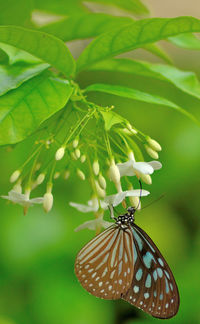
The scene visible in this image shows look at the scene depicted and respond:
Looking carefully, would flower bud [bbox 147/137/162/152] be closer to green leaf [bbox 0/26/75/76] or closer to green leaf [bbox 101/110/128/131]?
green leaf [bbox 101/110/128/131]

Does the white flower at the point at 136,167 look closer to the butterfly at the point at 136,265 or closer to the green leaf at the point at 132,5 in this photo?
the butterfly at the point at 136,265

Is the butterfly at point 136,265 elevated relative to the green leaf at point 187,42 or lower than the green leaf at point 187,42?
lower

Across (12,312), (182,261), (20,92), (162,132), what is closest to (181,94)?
(162,132)

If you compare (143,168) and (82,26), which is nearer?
(143,168)

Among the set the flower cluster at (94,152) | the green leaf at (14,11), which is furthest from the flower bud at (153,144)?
the green leaf at (14,11)

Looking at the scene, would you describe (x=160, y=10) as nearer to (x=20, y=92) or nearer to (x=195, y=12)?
(x=195, y=12)

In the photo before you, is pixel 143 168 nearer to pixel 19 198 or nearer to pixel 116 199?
pixel 116 199

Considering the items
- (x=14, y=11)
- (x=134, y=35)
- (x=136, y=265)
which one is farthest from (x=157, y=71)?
(x=136, y=265)

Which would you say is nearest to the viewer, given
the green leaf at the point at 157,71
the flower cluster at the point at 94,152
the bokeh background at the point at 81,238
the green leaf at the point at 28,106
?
the green leaf at the point at 28,106
